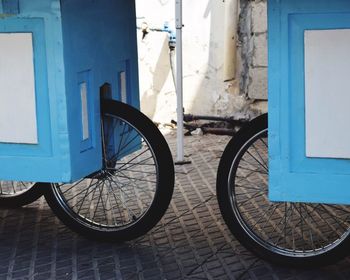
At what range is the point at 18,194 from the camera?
484 centimetres

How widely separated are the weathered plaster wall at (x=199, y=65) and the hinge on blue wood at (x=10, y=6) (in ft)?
11.2

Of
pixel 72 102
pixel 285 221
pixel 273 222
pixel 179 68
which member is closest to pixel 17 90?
pixel 72 102

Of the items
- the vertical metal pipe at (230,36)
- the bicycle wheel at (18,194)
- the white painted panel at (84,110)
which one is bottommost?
the bicycle wheel at (18,194)

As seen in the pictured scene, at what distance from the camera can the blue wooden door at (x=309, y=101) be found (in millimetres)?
3209

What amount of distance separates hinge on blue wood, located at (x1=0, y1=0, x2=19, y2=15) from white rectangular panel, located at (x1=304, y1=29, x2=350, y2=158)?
1.32 meters

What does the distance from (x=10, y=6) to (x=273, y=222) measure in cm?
196

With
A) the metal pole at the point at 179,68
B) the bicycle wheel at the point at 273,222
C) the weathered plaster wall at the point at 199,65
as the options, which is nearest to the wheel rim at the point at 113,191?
the bicycle wheel at the point at 273,222

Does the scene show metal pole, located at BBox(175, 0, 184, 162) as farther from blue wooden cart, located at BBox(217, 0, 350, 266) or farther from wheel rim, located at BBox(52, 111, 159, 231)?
blue wooden cart, located at BBox(217, 0, 350, 266)

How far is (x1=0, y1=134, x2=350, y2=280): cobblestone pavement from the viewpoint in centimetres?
393

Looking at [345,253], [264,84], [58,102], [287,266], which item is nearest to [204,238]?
[287,266]

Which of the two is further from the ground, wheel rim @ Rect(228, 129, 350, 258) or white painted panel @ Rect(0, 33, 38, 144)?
white painted panel @ Rect(0, 33, 38, 144)

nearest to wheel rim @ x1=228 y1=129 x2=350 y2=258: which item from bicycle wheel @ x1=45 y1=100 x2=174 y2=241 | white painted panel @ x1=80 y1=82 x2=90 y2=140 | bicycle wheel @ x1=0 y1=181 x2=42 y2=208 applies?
bicycle wheel @ x1=45 y1=100 x2=174 y2=241

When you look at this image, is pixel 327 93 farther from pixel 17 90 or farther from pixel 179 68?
pixel 179 68

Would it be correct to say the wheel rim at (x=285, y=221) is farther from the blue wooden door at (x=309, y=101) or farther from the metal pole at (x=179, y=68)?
the metal pole at (x=179, y=68)
